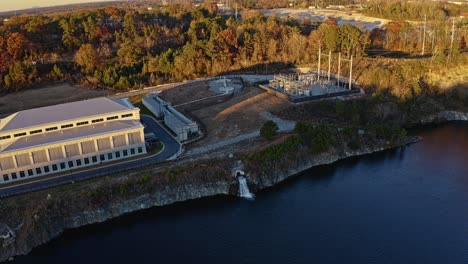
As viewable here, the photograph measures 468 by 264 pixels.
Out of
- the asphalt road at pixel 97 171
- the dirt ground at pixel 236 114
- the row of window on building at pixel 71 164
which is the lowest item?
the asphalt road at pixel 97 171

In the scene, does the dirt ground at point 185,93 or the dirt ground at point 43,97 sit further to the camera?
the dirt ground at point 43,97

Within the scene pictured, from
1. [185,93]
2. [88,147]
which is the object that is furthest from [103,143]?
[185,93]

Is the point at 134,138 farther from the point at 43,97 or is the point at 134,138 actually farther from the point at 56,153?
the point at 43,97

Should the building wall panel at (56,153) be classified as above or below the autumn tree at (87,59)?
below

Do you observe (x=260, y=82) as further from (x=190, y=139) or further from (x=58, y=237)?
(x=58, y=237)

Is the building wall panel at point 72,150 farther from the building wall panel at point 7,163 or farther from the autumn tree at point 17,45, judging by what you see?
the autumn tree at point 17,45

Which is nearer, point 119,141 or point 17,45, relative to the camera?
point 119,141

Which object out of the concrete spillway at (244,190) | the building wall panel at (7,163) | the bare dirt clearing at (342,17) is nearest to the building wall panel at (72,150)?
the building wall panel at (7,163)
